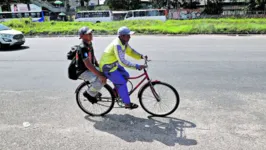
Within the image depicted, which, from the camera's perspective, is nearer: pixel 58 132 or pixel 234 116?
pixel 58 132

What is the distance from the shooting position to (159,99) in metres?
4.85

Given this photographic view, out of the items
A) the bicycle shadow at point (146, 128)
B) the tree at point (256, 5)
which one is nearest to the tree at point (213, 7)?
the tree at point (256, 5)

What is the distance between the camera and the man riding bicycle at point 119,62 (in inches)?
171

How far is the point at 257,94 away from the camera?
19.7ft

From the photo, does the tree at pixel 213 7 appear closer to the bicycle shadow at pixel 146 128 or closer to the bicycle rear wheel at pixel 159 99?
the bicycle rear wheel at pixel 159 99

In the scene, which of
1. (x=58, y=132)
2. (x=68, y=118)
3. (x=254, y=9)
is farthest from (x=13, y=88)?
(x=254, y=9)

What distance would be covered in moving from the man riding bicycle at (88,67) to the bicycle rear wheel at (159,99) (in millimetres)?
772

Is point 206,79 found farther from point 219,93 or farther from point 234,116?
point 234,116

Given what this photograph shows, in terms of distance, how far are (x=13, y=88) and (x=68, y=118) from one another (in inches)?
110

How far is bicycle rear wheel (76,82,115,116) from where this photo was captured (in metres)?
4.88

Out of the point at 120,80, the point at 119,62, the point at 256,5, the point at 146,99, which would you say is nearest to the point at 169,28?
the point at 146,99

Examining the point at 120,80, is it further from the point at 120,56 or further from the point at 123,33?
the point at 123,33

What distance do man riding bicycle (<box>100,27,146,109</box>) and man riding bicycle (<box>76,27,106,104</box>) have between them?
6.4 inches

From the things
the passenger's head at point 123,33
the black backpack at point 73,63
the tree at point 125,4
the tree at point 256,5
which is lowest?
the black backpack at point 73,63
